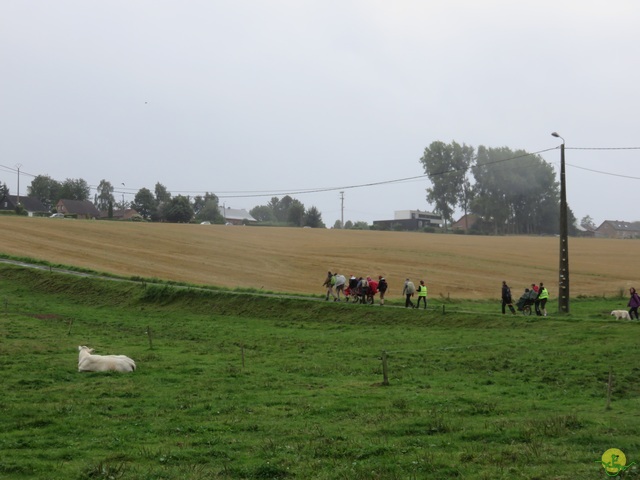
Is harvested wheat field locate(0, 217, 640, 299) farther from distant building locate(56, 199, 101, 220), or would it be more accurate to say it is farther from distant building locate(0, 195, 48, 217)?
distant building locate(56, 199, 101, 220)

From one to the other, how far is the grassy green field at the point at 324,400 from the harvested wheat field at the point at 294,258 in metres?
19.4

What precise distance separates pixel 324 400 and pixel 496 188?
14367 cm

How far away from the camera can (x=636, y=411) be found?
16.2m

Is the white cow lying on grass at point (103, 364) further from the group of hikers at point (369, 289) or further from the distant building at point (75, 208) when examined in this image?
the distant building at point (75, 208)

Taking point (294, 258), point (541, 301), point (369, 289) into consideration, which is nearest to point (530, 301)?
point (541, 301)

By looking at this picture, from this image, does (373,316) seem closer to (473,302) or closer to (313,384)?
(473,302)

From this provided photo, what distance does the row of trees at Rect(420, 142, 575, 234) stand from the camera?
153875mm

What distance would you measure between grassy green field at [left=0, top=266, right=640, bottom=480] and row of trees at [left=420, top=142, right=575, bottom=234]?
397 feet

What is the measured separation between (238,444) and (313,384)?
6.95 meters

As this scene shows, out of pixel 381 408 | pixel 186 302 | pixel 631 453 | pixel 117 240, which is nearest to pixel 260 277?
pixel 186 302

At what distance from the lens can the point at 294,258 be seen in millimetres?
73125

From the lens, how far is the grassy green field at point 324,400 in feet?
38.5

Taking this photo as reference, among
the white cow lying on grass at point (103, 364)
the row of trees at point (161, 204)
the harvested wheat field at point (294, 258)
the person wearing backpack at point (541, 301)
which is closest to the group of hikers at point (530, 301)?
the person wearing backpack at point (541, 301)

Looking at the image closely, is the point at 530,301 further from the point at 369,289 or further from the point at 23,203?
the point at 23,203
